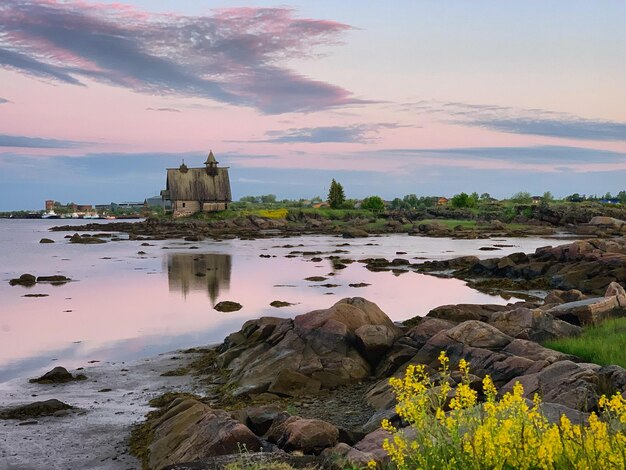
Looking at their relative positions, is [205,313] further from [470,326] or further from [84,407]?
[470,326]

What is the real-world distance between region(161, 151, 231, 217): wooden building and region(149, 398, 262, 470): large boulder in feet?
408

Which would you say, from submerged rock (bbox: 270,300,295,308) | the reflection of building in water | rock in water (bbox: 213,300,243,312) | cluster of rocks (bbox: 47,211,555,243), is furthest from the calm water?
cluster of rocks (bbox: 47,211,555,243)

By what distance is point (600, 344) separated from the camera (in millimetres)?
15969

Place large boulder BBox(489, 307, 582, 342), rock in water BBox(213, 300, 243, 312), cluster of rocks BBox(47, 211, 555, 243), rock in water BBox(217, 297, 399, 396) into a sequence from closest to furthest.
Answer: rock in water BBox(217, 297, 399, 396) < large boulder BBox(489, 307, 582, 342) < rock in water BBox(213, 300, 243, 312) < cluster of rocks BBox(47, 211, 555, 243)

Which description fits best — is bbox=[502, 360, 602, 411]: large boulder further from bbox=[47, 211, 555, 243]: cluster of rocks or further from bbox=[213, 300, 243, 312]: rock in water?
bbox=[47, 211, 555, 243]: cluster of rocks

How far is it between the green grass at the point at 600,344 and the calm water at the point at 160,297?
12785 millimetres

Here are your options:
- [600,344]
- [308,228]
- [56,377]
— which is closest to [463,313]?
[600,344]

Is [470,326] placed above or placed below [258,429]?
above

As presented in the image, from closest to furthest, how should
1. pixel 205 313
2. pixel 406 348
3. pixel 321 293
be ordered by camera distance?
pixel 406 348
pixel 205 313
pixel 321 293

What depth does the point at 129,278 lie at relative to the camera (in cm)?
4881

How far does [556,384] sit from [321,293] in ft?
89.4

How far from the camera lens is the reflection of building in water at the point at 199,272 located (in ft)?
144

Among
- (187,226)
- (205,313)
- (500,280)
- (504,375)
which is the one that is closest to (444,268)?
(500,280)

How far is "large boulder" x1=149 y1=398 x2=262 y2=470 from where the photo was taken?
11359 millimetres
